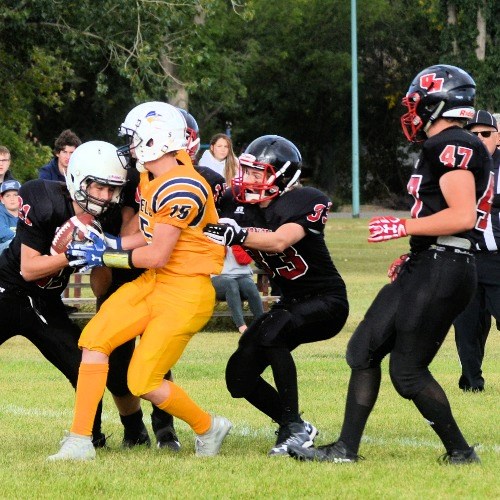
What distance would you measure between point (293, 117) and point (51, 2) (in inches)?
1112

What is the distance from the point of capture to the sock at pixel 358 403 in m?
5.98

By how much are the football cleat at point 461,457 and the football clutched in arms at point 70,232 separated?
205cm

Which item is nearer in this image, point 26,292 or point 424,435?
point 26,292

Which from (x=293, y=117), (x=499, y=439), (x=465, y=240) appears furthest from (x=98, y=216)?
(x=293, y=117)

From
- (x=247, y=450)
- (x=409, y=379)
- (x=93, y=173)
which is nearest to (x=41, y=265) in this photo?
(x=93, y=173)

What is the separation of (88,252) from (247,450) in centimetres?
141

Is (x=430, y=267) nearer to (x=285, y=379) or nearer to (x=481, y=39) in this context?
(x=285, y=379)

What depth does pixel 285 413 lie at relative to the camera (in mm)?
6473

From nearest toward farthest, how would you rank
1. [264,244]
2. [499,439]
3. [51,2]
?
1. [264,244]
2. [499,439]
3. [51,2]

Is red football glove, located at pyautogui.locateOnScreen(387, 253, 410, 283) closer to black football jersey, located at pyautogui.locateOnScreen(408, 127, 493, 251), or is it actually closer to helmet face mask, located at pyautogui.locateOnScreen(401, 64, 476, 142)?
black football jersey, located at pyautogui.locateOnScreen(408, 127, 493, 251)

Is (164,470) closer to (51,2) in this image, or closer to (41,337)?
(41,337)

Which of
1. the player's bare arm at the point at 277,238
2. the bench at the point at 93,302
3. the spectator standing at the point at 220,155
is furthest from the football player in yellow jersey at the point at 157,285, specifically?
the spectator standing at the point at 220,155

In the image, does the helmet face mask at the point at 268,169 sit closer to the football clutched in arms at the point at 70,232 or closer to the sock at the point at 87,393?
the football clutched in arms at the point at 70,232


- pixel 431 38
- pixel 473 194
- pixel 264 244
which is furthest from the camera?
pixel 431 38
